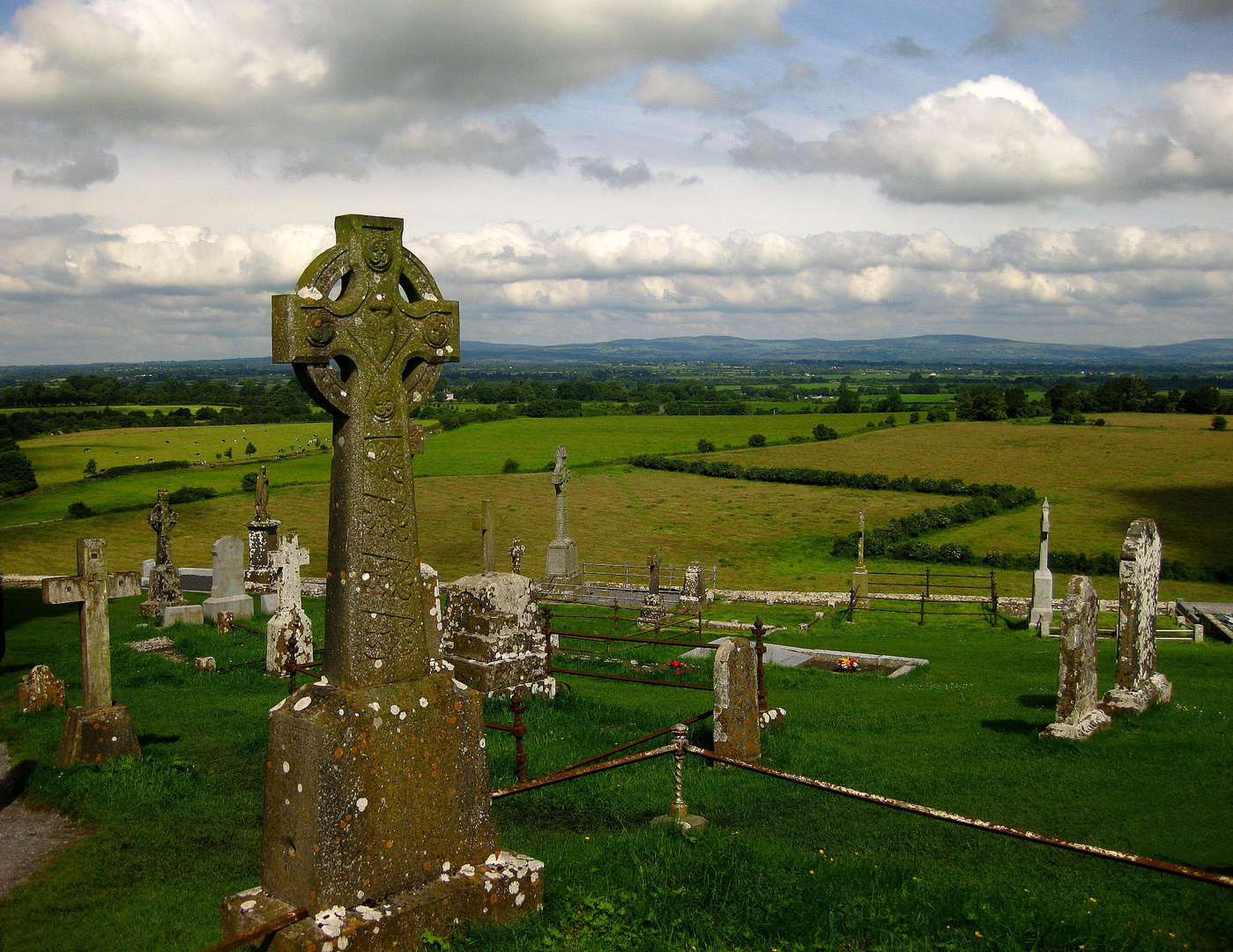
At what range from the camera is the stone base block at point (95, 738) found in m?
8.77

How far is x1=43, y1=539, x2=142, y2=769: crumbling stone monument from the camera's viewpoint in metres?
8.80

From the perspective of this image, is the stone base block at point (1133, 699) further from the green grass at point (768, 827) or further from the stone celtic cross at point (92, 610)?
the stone celtic cross at point (92, 610)

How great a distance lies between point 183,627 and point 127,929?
42.2ft

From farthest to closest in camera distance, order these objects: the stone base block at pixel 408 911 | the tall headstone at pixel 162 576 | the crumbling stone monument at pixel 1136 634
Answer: the tall headstone at pixel 162 576 < the crumbling stone monument at pixel 1136 634 < the stone base block at pixel 408 911

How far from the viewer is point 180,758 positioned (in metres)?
8.96

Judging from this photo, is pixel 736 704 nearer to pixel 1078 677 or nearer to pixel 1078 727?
pixel 1078 727

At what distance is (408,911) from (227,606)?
1621cm

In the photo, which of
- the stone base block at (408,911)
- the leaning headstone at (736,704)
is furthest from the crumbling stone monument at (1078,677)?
the stone base block at (408,911)

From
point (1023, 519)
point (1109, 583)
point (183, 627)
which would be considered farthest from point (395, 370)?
point (1023, 519)

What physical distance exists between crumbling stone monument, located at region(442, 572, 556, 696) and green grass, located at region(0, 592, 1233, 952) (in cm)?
57

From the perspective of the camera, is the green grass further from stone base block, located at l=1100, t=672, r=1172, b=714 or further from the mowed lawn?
the mowed lawn

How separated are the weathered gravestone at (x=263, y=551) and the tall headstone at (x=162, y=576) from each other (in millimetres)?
1570

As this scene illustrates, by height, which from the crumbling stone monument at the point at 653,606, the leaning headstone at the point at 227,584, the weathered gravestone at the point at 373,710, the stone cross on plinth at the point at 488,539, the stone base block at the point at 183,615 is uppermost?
the weathered gravestone at the point at 373,710

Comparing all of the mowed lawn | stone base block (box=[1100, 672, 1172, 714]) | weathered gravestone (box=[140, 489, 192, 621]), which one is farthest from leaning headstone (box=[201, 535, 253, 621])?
the mowed lawn
